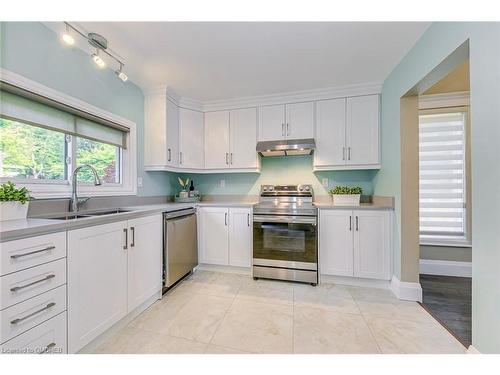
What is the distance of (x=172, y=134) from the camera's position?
265 centimetres

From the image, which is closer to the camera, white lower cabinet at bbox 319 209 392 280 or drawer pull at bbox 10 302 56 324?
drawer pull at bbox 10 302 56 324

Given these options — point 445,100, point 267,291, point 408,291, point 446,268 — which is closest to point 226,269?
point 267,291

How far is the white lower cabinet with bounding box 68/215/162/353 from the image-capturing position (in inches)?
48.6

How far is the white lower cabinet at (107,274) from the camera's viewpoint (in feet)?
4.05

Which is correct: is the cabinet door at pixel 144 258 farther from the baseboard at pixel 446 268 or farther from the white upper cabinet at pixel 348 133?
the baseboard at pixel 446 268

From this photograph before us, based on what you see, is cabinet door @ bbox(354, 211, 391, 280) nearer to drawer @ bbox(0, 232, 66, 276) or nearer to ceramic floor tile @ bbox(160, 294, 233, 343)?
ceramic floor tile @ bbox(160, 294, 233, 343)

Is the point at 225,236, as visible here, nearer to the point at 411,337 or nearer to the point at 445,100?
the point at 411,337

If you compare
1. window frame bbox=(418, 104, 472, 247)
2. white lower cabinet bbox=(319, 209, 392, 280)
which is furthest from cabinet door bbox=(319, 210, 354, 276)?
window frame bbox=(418, 104, 472, 247)

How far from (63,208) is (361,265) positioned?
2.92 m

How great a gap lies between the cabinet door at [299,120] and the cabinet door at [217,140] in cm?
88

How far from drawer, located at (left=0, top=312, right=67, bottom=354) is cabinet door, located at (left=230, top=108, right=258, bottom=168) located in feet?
7.42

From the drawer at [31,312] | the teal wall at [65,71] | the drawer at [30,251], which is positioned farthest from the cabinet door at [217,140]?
the drawer at [31,312]

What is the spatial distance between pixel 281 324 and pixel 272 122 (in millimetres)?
2306
